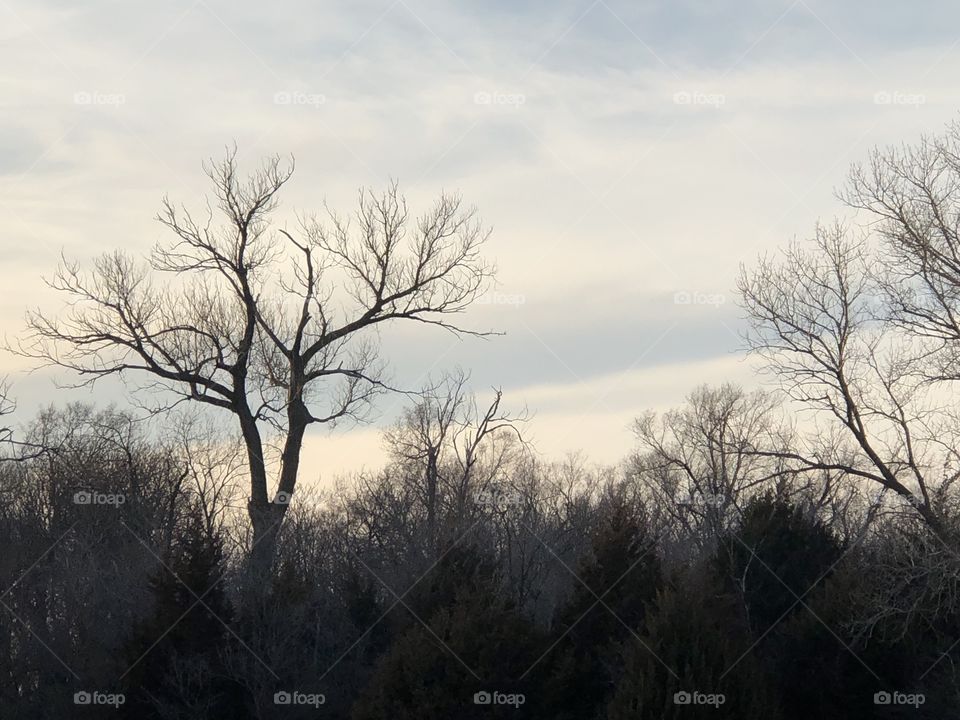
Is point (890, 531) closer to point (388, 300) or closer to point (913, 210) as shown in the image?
point (913, 210)

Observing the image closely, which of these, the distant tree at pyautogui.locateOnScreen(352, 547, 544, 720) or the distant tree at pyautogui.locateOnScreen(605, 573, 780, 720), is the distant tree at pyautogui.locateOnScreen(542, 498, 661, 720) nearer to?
the distant tree at pyautogui.locateOnScreen(352, 547, 544, 720)

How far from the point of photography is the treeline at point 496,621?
1889cm

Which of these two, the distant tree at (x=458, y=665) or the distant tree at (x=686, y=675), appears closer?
the distant tree at (x=686, y=675)

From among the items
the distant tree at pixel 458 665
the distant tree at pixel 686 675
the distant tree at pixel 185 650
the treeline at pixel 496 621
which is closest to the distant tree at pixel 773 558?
the treeline at pixel 496 621

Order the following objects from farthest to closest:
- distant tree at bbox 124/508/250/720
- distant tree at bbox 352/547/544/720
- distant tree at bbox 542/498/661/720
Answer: distant tree at bbox 124/508/250/720, distant tree at bbox 542/498/661/720, distant tree at bbox 352/547/544/720

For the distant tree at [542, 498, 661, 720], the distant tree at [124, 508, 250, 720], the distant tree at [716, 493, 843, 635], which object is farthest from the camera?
the distant tree at [716, 493, 843, 635]

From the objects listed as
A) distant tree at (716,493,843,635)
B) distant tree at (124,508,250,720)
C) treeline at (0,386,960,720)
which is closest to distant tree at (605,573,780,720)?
treeline at (0,386,960,720)

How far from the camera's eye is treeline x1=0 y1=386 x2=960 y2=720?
1889cm

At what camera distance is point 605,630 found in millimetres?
21609

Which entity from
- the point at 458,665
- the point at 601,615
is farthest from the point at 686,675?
the point at 601,615

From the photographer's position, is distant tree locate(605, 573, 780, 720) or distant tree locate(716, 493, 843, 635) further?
distant tree locate(716, 493, 843, 635)

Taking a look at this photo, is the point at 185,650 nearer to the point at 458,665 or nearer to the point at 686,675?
the point at 458,665

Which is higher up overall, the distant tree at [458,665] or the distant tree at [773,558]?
the distant tree at [773,558]

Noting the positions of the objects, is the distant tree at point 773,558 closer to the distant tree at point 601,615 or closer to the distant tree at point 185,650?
the distant tree at point 601,615
